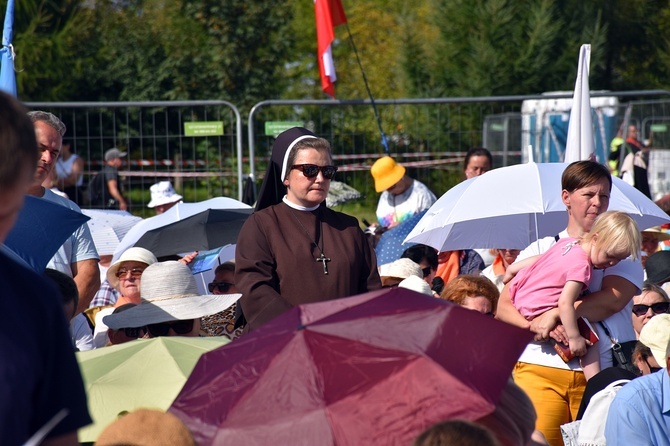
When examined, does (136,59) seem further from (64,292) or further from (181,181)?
(64,292)

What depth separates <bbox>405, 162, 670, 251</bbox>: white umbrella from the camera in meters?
6.54

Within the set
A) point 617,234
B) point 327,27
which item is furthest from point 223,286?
point 327,27

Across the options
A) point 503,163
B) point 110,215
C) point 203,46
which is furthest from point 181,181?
point 203,46

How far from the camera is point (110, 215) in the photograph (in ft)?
28.1

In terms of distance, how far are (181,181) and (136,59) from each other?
646 inches

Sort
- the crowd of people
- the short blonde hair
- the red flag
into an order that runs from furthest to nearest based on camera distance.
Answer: the red flag → the short blonde hair → the crowd of people

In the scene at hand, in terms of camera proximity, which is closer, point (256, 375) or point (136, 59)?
point (256, 375)

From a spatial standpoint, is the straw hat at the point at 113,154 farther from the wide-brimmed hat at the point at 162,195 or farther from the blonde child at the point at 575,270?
the blonde child at the point at 575,270

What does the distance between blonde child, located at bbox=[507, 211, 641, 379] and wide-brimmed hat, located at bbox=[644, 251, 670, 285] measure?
8.45 feet

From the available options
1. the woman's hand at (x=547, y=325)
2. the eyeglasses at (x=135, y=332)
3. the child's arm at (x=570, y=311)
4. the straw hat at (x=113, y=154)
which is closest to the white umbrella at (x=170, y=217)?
the eyeglasses at (x=135, y=332)

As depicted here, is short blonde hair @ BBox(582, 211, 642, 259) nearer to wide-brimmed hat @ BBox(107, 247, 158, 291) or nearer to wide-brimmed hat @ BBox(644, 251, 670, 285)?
wide-brimmed hat @ BBox(644, 251, 670, 285)

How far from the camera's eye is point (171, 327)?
513cm

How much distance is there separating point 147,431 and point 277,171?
104 inches

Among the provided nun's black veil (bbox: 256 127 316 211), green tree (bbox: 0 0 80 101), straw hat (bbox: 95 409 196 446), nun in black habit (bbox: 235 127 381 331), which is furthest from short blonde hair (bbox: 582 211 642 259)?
green tree (bbox: 0 0 80 101)
